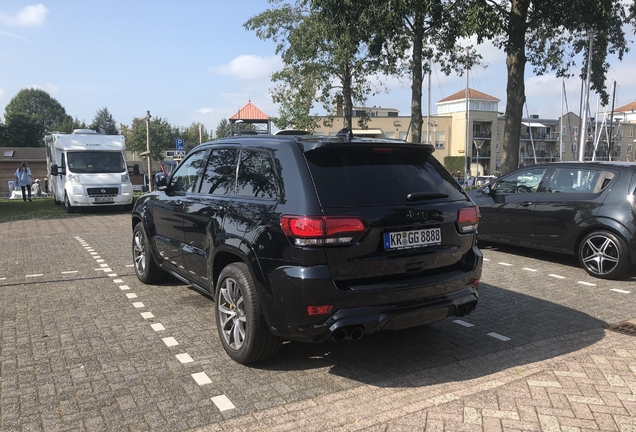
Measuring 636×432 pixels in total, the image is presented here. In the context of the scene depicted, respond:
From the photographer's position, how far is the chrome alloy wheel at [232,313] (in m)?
4.27

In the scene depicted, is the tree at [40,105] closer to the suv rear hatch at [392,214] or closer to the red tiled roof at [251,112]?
the red tiled roof at [251,112]

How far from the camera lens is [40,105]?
136m

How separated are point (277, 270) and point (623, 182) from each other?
589cm

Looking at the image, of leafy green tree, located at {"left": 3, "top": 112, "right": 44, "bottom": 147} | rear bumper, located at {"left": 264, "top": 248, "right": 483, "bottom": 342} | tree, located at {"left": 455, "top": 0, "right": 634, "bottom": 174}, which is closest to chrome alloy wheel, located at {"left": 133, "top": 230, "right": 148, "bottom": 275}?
rear bumper, located at {"left": 264, "top": 248, "right": 483, "bottom": 342}

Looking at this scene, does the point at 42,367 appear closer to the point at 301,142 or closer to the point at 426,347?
the point at 301,142

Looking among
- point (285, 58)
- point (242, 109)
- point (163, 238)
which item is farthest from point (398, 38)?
point (163, 238)

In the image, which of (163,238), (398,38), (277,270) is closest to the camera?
(277,270)

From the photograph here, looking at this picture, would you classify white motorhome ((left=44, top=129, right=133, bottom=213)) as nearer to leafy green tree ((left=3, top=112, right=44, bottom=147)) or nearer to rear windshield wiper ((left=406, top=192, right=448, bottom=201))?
rear windshield wiper ((left=406, top=192, right=448, bottom=201))

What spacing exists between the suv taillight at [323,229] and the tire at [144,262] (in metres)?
3.65

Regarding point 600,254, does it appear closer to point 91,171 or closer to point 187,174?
point 187,174

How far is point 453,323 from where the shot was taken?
17.7 feet

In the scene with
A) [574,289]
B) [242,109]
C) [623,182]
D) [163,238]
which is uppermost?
[242,109]

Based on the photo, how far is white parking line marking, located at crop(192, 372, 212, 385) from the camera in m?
3.97

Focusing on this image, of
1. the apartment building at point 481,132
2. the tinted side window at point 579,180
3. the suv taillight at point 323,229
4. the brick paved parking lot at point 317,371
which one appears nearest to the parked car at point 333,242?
the suv taillight at point 323,229
